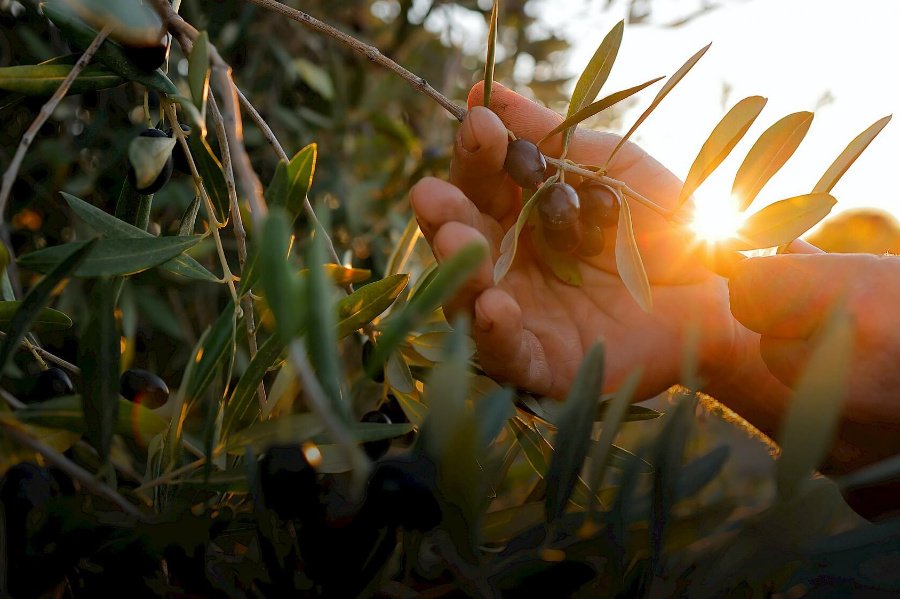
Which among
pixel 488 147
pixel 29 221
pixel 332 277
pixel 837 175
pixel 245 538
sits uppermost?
pixel 837 175

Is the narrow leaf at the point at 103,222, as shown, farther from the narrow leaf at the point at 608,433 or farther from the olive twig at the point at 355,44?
the narrow leaf at the point at 608,433

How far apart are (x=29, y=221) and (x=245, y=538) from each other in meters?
1.03

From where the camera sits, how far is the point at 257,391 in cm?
46

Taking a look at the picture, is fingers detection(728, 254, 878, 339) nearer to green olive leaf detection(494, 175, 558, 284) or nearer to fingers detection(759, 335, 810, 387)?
fingers detection(759, 335, 810, 387)

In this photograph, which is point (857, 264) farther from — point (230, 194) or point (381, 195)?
point (381, 195)

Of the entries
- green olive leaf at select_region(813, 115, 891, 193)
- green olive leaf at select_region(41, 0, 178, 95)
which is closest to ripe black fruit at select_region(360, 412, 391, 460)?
green olive leaf at select_region(41, 0, 178, 95)

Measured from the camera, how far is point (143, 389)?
22.8 inches

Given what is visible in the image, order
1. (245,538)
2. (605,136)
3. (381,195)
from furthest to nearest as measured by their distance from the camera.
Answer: (381,195) → (605,136) → (245,538)

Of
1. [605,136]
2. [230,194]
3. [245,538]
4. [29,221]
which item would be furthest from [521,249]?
[29,221]

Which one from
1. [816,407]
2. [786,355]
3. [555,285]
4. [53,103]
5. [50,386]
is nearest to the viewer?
[816,407]

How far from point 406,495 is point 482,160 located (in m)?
0.39

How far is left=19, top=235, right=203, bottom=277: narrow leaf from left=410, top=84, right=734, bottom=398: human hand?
227 mm

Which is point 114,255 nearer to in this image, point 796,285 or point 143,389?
point 143,389

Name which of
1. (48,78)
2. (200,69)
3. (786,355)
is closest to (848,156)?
(786,355)
